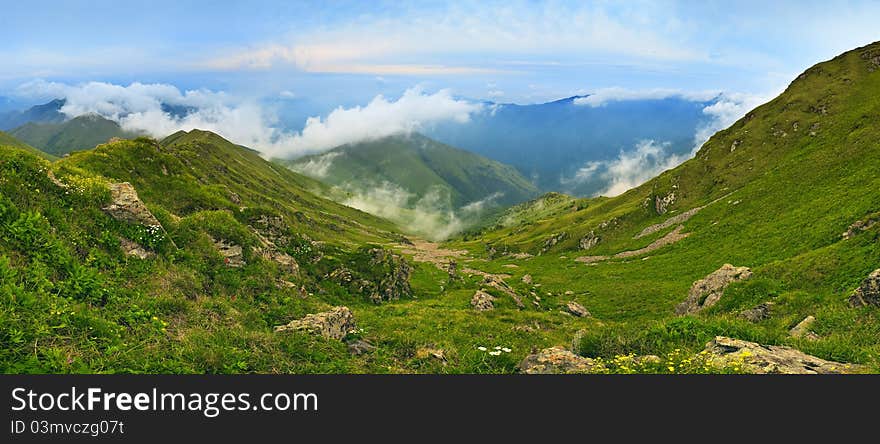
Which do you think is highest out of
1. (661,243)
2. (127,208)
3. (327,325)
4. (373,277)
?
(127,208)

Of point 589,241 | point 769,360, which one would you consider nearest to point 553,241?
point 589,241

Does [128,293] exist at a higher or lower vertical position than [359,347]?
higher

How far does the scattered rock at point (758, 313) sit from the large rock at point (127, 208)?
29.8 metres

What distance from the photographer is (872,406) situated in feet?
20.3

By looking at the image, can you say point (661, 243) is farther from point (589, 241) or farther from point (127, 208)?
point (127, 208)

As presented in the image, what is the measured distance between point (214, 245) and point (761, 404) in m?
22.1

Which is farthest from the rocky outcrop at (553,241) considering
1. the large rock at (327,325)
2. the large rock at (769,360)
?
the large rock at (769,360)

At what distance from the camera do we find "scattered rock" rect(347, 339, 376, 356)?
→ 46.2 ft

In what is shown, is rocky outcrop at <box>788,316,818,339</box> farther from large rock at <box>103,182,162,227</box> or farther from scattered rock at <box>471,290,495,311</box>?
large rock at <box>103,182,162,227</box>

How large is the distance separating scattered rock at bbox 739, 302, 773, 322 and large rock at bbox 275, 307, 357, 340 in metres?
19.8

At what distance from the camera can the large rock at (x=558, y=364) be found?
10250mm

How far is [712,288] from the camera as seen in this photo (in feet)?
92.4

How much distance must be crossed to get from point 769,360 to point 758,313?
13.5m

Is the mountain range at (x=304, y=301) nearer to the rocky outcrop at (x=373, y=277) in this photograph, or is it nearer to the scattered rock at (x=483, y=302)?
the rocky outcrop at (x=373, y=277)
